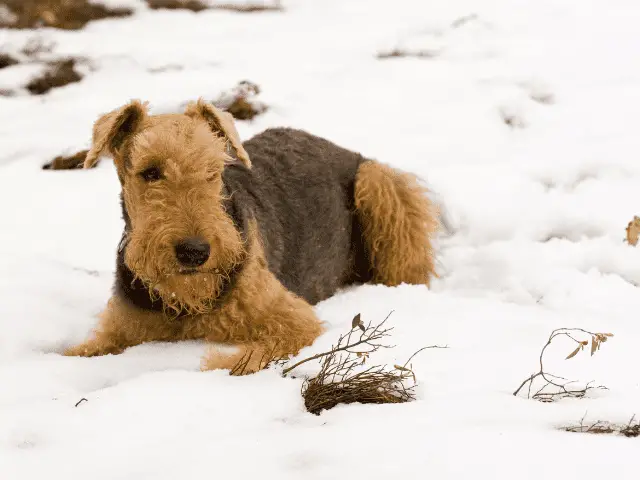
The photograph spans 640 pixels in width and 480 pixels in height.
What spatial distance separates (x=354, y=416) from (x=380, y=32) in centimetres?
734

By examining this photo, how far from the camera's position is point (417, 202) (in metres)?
4.02

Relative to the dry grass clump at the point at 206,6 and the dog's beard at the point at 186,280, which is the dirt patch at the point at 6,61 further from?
the dog's beard at the point at 186,280

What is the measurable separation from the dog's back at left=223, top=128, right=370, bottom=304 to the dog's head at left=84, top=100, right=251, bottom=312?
428 millimetres

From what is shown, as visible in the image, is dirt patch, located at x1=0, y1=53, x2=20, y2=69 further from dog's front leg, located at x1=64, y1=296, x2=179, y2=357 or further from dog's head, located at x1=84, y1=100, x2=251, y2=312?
dog's front leg, located at x1=64, y1=296, x2=179, y2=357

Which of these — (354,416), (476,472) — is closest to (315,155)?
(354,416)

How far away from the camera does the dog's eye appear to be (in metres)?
2.57

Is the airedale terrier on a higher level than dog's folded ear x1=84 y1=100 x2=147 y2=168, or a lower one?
lower

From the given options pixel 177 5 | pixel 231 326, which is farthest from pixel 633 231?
pixel 177 5

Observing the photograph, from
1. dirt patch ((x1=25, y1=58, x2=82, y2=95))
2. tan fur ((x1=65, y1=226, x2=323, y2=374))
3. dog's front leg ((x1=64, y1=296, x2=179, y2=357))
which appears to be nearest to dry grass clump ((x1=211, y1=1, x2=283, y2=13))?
dirt patch ((x1=25, y1=58, x2=82, y2=95))

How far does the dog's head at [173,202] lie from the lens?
2.37 metres

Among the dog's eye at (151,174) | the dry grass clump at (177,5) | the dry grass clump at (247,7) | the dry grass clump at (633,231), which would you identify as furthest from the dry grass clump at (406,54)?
the dog's eye at (151,174)

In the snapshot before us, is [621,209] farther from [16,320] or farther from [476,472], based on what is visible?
[16,320]

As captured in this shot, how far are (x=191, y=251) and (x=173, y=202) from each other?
29 cm

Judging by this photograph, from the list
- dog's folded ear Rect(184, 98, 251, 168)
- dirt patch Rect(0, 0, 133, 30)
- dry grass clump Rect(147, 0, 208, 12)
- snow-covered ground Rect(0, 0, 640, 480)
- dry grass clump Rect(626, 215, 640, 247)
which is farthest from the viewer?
dry grass clump Rect(147, 0, 208, 12)
